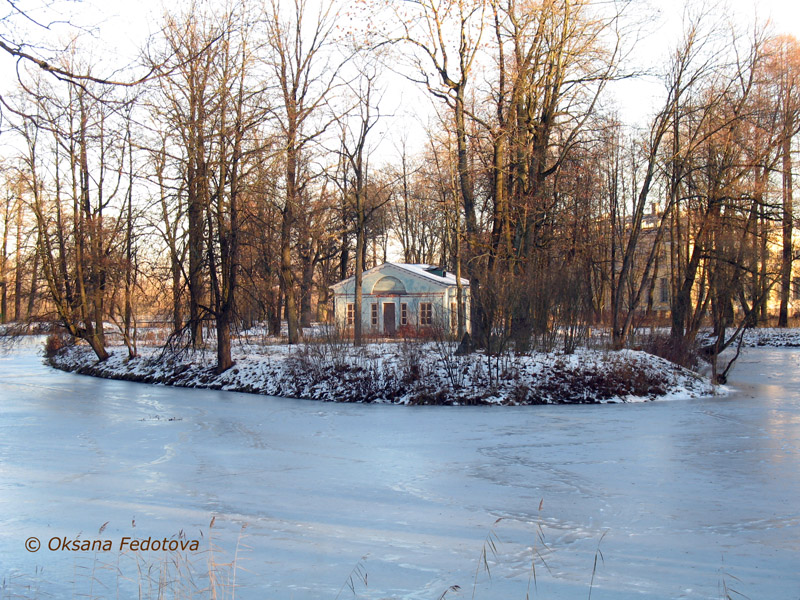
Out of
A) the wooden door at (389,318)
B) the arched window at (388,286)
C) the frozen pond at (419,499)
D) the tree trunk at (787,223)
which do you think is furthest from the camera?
the arched window at (388,286)

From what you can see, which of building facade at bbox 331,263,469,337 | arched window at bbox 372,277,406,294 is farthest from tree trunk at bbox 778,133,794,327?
arched window at bbox 372,277,406,294

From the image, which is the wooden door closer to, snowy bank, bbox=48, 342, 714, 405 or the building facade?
the building facade

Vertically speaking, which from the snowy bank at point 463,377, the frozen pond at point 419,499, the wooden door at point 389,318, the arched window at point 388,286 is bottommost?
the frozen pond at point 419,499

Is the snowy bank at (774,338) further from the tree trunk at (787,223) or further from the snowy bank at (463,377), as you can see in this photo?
the snowy bank at (463,377)

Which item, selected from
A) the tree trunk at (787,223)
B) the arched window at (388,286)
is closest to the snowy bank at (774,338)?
the tree trunk at (787,223)

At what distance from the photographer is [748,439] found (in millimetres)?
10289

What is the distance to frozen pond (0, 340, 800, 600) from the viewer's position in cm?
489

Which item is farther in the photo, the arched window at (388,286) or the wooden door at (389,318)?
the arched window at (388,286)

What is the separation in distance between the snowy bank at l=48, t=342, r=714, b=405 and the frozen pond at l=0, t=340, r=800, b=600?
2254mm

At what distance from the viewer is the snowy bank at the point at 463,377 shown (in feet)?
51.3

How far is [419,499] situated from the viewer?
7016mm

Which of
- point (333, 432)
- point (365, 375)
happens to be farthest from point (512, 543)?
point (365, 375)

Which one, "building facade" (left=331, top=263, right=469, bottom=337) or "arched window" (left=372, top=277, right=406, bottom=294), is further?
"arched window" (left=372, top=277, right=406, bottom=294)

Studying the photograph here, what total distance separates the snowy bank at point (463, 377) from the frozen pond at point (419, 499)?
2.25 m
